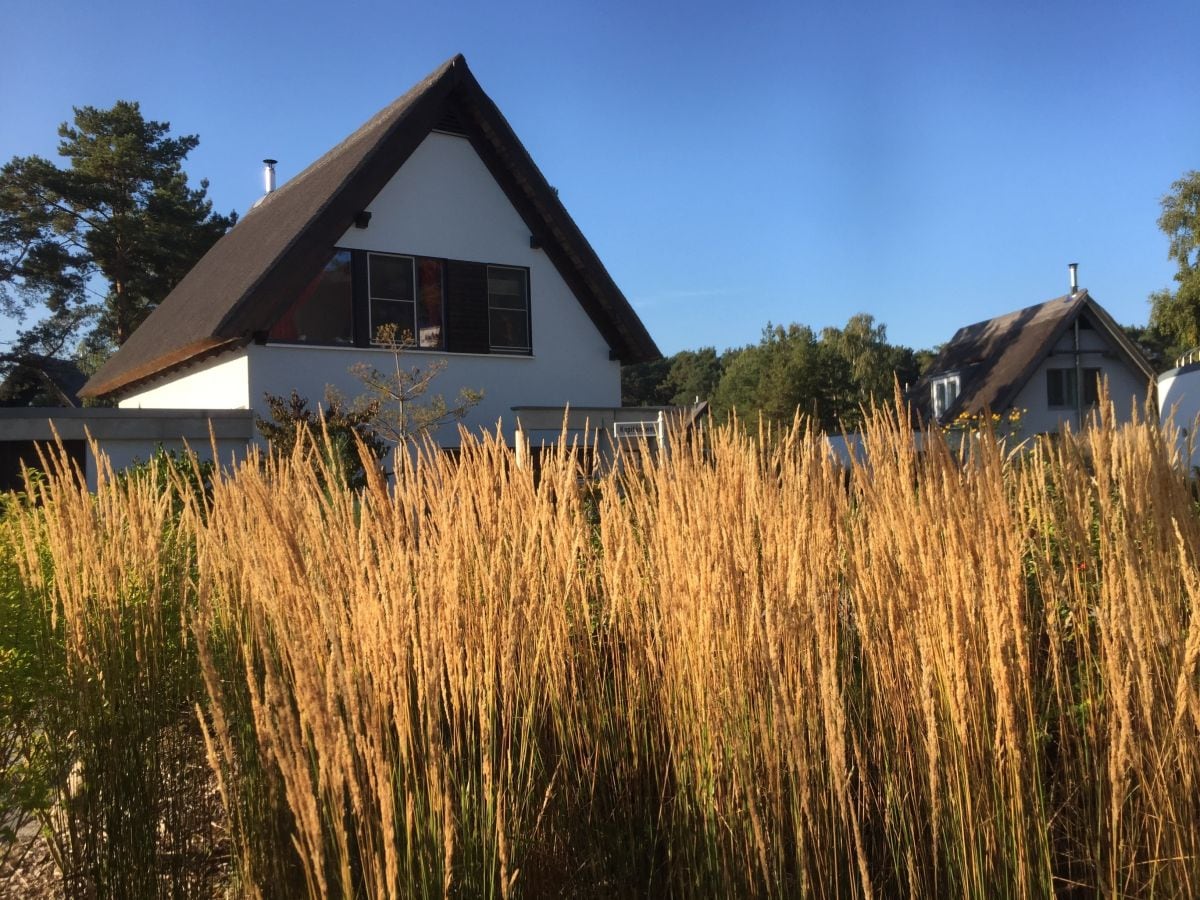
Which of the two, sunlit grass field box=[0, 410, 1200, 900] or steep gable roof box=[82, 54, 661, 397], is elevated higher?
steep gable roof box=[82, 54, 661, 397]

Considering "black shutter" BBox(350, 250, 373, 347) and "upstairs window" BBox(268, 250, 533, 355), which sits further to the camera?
"black shutter" BBox(350, 250, 373, 347)

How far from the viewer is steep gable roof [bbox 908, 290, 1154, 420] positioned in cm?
2252

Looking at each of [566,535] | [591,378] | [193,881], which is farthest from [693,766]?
[591,378]

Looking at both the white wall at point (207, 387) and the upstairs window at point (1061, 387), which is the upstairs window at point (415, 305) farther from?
the upstairs window at point (1061, 387)

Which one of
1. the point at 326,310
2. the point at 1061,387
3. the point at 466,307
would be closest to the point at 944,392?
the point at 1061,387

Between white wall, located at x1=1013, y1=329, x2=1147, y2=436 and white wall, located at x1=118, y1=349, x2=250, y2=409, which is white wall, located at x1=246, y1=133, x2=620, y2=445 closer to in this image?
white wall, located at x1=118, y1=349, x2=250, y2=409

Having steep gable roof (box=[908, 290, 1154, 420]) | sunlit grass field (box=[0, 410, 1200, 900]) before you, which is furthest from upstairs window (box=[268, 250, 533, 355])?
steep gable roof (box=[908, 290, 1154, 420])

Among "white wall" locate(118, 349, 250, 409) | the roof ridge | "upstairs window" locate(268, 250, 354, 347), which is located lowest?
"white wall" locate(118, 349, 250, 409)

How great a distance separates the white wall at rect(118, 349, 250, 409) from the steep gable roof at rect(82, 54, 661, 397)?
0.21 meters

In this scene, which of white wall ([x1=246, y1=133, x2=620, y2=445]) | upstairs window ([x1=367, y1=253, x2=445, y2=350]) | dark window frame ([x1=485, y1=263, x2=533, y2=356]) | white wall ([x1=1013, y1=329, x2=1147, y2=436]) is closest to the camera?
white wall ([x1=246, y1=133, x2=620, y2=445])

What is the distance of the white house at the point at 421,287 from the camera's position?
10688 mm

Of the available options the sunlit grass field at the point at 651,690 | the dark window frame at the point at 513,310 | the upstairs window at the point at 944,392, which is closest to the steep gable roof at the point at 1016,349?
the upstairs window at the point at 944,392

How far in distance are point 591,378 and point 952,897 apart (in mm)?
11743

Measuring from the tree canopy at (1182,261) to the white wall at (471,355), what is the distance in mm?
20137
